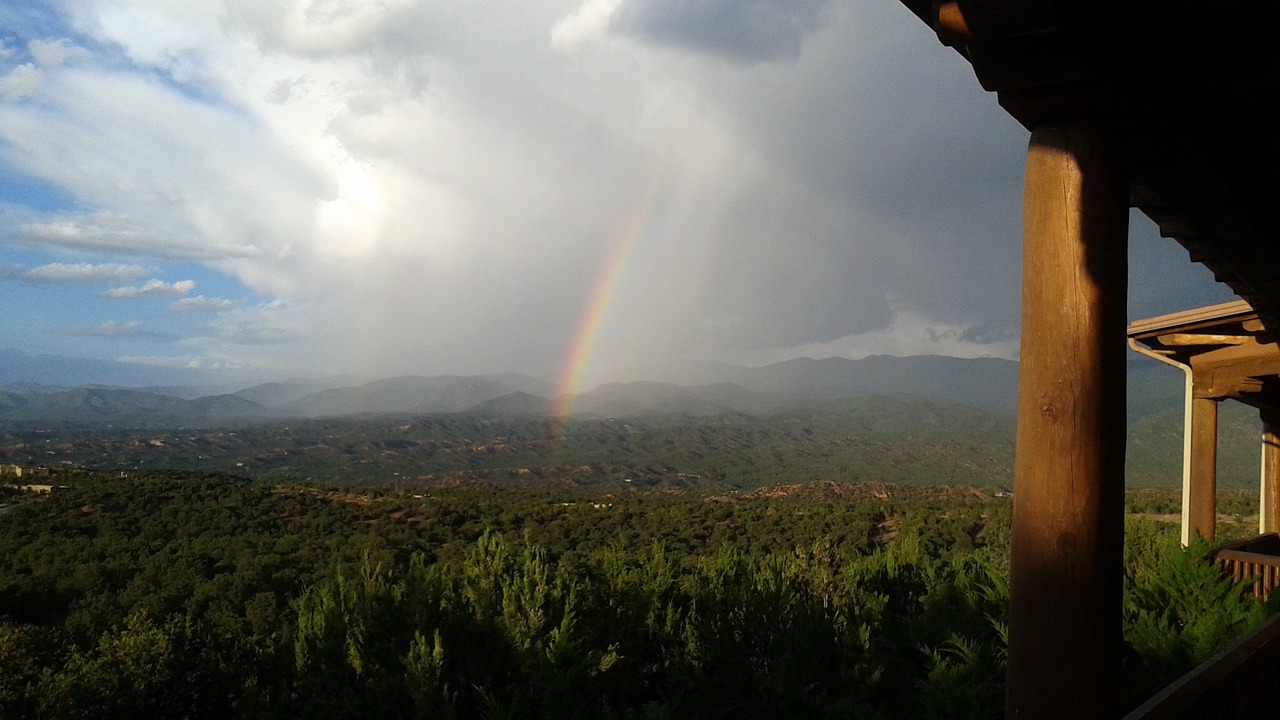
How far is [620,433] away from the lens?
13425cm

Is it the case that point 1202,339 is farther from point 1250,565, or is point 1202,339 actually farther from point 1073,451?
point 1073,451

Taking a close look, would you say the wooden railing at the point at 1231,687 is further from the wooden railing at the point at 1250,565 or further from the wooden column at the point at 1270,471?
the wooden column at the point at 1270,471

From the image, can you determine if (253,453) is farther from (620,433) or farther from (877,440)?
(877,440)

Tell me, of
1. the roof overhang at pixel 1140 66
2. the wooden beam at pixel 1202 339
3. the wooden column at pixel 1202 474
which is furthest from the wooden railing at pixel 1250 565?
the roof overhang at pixel 1140 66

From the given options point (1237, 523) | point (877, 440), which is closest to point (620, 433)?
point (877, 440)

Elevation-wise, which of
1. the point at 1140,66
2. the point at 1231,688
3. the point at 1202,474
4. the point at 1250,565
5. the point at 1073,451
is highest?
the point at 1140,66

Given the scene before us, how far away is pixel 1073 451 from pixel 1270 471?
11.1 m

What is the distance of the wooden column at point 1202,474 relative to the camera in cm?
896

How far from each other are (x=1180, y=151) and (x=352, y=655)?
5519mm

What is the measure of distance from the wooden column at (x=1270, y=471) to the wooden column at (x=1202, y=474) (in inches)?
67.7

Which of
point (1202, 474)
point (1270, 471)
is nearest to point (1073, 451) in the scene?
point (1202, 474)

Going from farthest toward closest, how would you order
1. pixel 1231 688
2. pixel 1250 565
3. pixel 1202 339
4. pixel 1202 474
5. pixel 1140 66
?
pixel 1202 474
pixel 1202 339
pixel 1250 565
pixel 1231 688
pixel 1140 66

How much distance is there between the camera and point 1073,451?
1.96 metres

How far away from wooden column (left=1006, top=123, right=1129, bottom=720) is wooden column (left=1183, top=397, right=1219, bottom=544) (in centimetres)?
875
